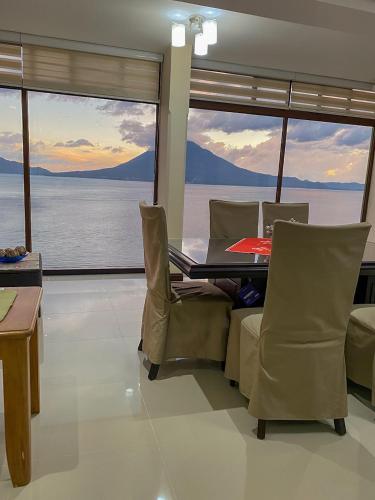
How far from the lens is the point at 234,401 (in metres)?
2.17

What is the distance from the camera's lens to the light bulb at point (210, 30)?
3225 millimetres

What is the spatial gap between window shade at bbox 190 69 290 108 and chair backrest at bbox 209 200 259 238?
1.87 m

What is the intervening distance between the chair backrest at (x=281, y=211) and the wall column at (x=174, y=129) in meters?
1.17

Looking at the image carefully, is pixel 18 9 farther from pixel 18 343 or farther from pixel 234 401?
pixel 234 401

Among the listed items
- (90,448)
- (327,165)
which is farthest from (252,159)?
(90,448)

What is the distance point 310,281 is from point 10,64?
3.97 meters

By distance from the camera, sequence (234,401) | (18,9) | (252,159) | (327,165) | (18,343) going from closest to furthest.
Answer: (18,343), (234,401), (18,9), (252,159), (327,165)

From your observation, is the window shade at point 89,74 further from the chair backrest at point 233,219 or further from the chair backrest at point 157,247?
the chair backrest at point 157,247

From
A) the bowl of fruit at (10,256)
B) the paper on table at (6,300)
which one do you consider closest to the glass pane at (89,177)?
the bowl of fruit at (10,256)

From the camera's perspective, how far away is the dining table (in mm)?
2180

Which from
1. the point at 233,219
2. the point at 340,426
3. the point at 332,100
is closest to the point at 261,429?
the point at 340,426

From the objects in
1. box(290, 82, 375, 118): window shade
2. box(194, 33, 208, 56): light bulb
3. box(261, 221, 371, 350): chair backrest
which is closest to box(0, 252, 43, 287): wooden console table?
box(261, 221, 371, 350): chair backrest

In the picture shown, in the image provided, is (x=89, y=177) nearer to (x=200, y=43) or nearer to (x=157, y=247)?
(x=200, y=43)

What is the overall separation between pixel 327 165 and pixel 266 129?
4.26 feet
